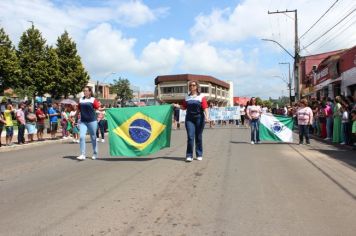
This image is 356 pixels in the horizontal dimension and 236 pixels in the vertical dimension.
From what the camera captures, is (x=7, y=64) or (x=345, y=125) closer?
(x=345, y=125)

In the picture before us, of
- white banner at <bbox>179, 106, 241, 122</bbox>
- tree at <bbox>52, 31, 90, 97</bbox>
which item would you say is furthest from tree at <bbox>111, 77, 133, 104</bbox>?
white banner at <bbox>179, 106, 241, 122</bbox>

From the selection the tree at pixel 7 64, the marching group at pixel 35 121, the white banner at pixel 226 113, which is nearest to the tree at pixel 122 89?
the tree at pixel 7 64

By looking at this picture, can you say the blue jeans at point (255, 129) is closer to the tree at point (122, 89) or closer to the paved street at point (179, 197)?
the paved street at point (179, 197)

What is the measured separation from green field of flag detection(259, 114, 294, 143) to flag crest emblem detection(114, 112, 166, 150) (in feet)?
→ 21.1

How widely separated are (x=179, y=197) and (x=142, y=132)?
181 inches

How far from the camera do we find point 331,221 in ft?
18.6

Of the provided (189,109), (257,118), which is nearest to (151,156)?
(189,109)

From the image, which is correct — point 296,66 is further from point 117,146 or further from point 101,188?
point 101,188

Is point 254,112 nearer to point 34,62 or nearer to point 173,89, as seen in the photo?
point 34,62

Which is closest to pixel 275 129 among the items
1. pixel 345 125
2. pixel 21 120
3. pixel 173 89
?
pixel 345 125

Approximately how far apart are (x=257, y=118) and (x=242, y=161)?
5760 mm

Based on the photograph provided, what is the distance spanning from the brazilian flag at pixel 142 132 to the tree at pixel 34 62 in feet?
147

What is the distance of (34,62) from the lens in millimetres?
54469

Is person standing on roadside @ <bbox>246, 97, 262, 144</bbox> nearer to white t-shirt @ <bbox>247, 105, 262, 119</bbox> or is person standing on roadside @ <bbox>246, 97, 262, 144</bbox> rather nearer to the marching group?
white t-shirt @ <bbox>247, 105, 262, 119</bbox>
